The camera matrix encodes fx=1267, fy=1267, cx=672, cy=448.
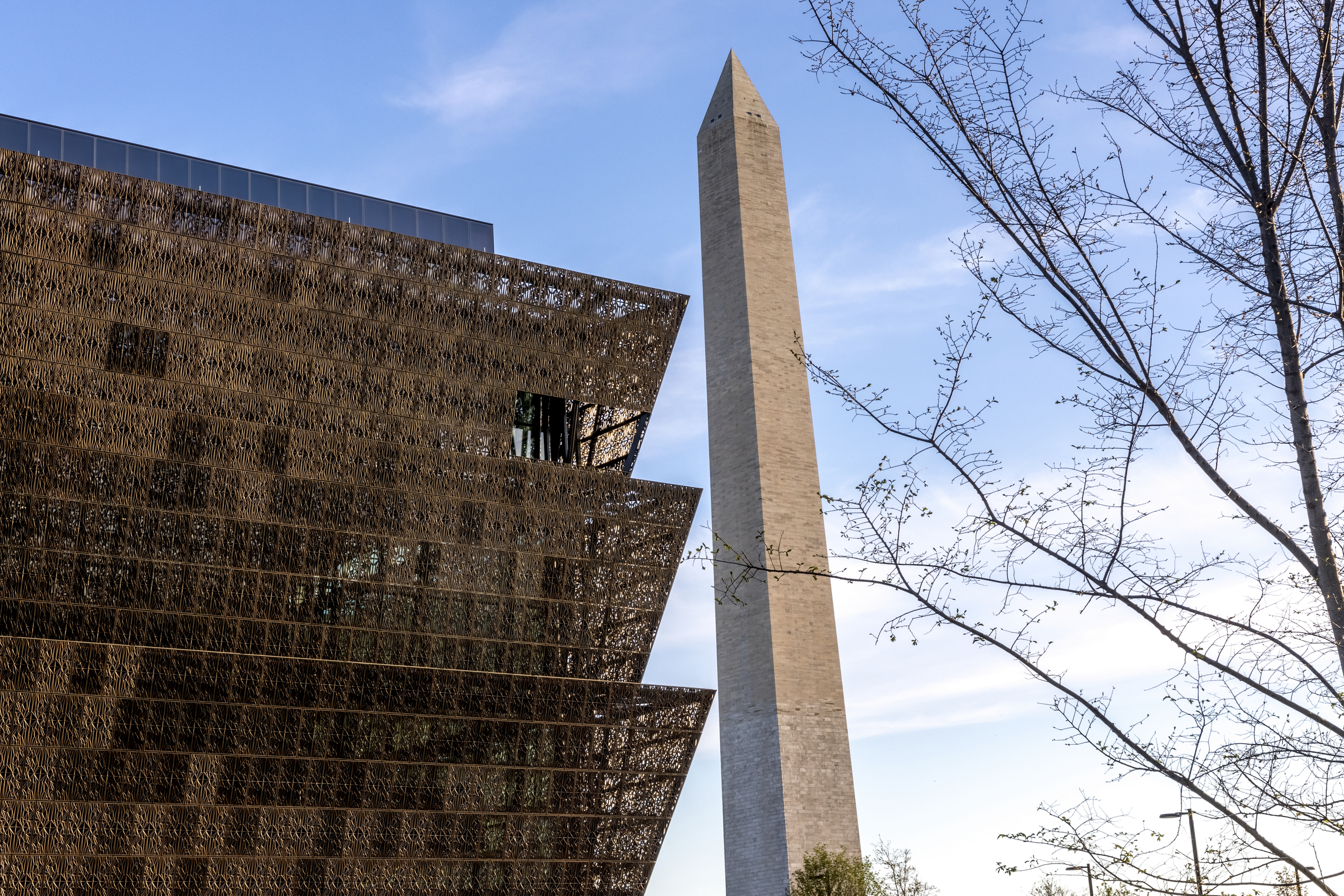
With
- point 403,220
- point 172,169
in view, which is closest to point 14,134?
point 172,169

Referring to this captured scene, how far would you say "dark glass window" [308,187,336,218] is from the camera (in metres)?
29.0

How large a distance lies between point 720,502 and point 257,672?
33.2 ft

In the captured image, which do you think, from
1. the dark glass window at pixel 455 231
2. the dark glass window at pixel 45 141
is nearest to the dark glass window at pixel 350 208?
the dark glass window at pixel 455 231

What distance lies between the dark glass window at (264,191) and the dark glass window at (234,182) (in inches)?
7.1

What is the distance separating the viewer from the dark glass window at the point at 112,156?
1037 inches

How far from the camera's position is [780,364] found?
2773 centimetres

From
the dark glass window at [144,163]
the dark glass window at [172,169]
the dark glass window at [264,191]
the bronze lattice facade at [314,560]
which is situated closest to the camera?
the bronze lattice facade at [314,560]

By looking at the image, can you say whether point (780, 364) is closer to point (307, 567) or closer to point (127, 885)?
point (307, 567)

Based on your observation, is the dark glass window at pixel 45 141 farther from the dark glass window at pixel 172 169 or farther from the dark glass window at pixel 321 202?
the dark glass window at pixel 321 202

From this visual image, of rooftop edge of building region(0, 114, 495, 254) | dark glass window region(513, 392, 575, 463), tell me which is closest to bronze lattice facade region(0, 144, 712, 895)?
dark glass window region(513, 392, 575, 463)

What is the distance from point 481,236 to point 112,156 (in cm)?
849

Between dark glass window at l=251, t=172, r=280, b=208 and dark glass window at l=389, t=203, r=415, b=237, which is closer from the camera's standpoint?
dark glass window at l=251, t=172, r=280, b=208

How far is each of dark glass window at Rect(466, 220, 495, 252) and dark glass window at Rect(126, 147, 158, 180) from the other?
7246mm

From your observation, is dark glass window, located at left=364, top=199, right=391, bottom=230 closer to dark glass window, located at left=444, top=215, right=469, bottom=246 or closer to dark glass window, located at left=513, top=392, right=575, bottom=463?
dark glass window, located at left=444, top=215, right=469, bottom=246
